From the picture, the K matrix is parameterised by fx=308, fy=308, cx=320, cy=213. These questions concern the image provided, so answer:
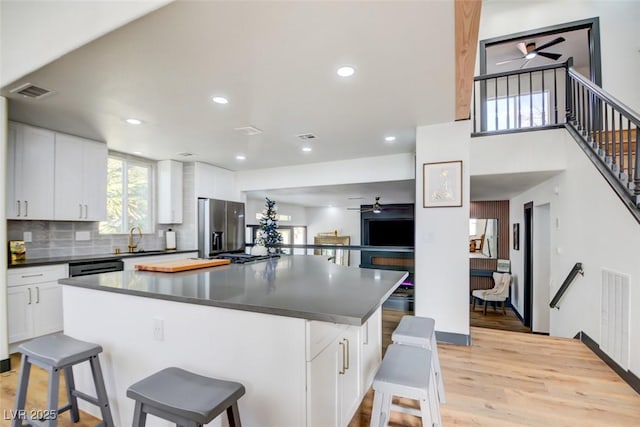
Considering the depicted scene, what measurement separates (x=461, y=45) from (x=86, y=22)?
218 cm

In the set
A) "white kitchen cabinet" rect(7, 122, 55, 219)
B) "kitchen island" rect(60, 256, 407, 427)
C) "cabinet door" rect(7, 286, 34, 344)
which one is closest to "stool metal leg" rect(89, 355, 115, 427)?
"kitchen island" rect(60, 256, 407, 427)

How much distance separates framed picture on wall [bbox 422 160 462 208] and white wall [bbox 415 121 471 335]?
5 centimetres

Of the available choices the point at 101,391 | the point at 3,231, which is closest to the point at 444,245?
the point at 101,391

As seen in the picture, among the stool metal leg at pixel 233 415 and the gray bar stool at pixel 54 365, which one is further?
the gray bar stool at pixel 54 365

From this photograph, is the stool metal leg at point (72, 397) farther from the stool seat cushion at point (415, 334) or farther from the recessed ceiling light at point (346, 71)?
the recessed ceiling light at point (346, 71)

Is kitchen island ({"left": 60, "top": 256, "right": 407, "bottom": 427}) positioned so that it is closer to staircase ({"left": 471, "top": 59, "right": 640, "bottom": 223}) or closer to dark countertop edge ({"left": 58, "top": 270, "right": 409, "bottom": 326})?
dark countertop edge ({"left": 58, "top": 270, "right": 409, "bottom": 326})

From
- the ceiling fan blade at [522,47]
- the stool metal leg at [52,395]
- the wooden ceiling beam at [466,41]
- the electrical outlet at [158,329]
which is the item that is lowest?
the stool metal leg at [52,395]

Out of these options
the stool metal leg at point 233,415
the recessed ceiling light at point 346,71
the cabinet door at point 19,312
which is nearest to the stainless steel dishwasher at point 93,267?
the cabinet door at point 19,312

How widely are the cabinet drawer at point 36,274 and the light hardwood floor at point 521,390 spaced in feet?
2.47

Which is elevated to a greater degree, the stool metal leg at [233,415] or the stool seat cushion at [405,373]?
the stool seat cushion at [405,373]

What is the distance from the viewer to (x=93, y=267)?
11.8 feet

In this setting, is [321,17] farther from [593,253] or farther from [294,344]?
[593,253]

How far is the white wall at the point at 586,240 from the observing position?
97.6 inches

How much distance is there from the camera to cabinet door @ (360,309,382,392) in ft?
6.79
